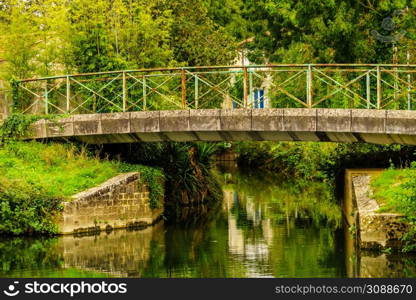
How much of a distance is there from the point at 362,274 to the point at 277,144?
21960 millimetres

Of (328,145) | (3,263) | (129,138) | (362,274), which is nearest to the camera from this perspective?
(362,274)

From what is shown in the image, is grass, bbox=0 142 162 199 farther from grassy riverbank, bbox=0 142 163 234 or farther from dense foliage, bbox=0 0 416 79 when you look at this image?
dense foliage, bbox=0 0 416 79

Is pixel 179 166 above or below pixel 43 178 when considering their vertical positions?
above

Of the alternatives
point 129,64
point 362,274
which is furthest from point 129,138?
point 362,274

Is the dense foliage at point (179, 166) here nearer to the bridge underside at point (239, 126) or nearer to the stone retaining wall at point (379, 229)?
the bridge underside at point (239, 126)

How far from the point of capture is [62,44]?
105 feet

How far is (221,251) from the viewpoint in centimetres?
2188

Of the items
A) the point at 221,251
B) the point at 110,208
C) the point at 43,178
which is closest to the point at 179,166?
the point at 110,208

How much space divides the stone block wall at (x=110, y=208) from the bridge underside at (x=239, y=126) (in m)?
1.23

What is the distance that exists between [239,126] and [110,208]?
3412mm

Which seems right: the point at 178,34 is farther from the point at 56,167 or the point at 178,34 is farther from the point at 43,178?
the point at 43,178

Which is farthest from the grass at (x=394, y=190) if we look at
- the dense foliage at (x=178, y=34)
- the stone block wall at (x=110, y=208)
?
the dense foliage at (x=178, y=34)

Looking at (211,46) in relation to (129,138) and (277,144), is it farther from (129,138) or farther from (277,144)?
(129,138)

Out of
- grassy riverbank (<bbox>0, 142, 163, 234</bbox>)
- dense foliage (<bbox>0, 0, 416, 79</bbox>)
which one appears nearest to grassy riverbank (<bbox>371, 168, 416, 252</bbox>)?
grassy riverbank (<bbox>0, 142, 163, 234</bbox>)
